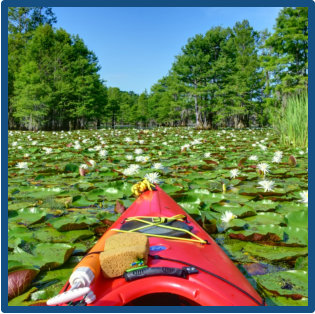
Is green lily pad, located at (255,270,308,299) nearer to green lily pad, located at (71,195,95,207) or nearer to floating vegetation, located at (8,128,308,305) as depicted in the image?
floating vegetation, located at (8,128,308,305)

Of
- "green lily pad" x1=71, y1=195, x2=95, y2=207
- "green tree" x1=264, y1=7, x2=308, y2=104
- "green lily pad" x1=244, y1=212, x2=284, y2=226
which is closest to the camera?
"green lily pad" x1=244, y1=212, x2=284, y2=226

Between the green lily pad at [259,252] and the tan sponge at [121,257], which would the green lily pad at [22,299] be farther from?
the green lily pad at [259,252]

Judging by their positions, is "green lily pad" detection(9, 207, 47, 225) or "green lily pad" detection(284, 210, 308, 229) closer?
"green lily pad" detection(284, 210, 308, 229)

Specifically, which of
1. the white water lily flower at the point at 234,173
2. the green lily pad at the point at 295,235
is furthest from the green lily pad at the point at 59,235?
the white water lily flower at the point at 234,173

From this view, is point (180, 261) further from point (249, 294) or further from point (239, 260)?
point (239, 260)

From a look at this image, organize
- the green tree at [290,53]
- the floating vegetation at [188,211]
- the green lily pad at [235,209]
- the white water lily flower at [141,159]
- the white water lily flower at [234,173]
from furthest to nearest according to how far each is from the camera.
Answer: the green tree at [290,53] < the white water lily flower at [141,159] < the white water lily flower at [234,173] < the green lily pad at [235,209] < the floating vegetation at [188,211]

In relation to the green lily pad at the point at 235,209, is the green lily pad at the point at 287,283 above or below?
below

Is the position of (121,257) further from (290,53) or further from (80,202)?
(290,53)

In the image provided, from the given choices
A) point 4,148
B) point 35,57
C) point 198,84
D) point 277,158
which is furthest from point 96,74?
point 4,148

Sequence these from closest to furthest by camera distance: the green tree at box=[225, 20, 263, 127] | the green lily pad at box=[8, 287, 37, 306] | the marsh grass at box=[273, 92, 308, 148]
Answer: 1. the green lily pad at box=[8, 287, 37, 306]
2. the marsh grass at box=[273, 92, 308, 148]
3. the green tree at box=[225, 20, 263, 127]

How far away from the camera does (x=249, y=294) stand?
2.88 feet

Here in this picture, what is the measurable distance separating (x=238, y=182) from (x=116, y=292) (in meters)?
2.23

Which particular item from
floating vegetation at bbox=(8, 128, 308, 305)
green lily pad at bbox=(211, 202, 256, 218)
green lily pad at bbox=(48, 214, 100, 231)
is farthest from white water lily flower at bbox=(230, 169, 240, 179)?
green lily pad at bbox=(48, 214, 100, 231)

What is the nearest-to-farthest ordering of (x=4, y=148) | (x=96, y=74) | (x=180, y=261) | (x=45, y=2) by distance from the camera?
1. (x=180, y=261)
2. (x=4, y=148)
3. (x=45, y=2)
4. (x=96, y=74)
